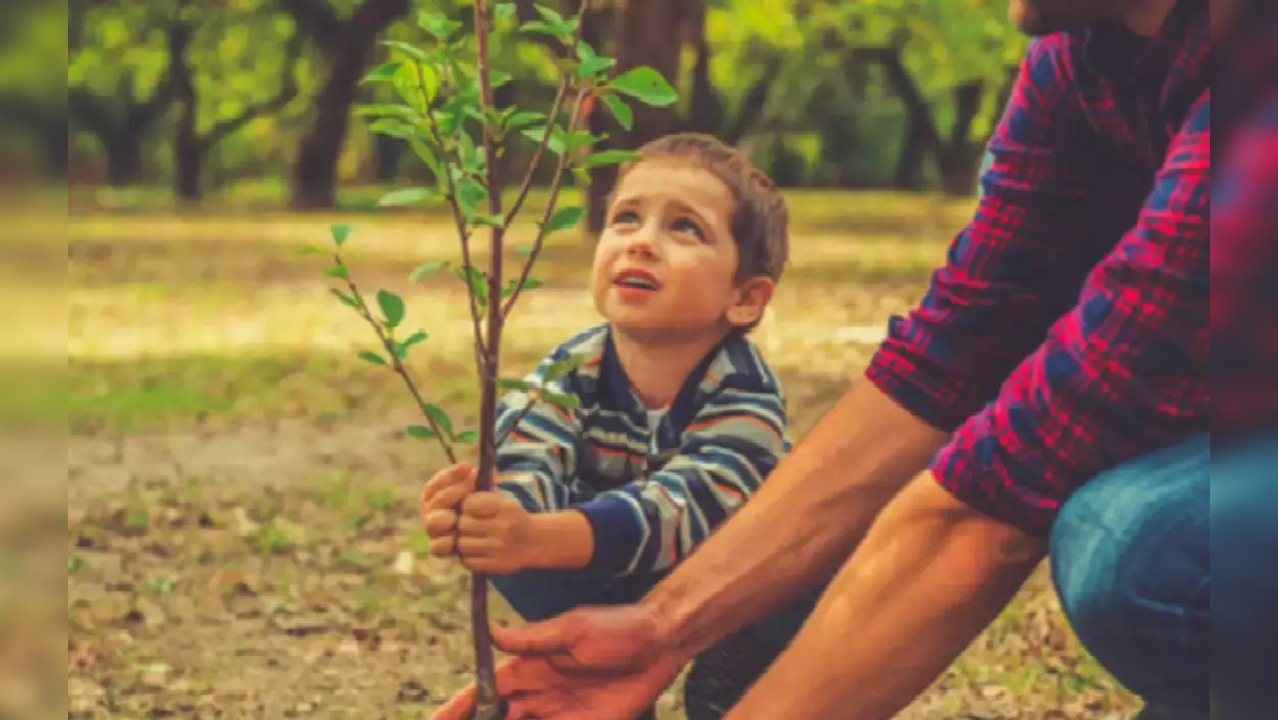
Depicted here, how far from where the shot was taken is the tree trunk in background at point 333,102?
27594 mm

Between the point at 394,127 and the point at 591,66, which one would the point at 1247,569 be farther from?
the point at 394,127

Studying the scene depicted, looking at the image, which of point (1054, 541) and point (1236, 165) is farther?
point (1054, 541)

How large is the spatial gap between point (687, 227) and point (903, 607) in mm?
824

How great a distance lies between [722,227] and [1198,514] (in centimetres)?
110

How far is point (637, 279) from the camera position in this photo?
261cm

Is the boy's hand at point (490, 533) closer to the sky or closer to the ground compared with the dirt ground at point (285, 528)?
closer to the sky

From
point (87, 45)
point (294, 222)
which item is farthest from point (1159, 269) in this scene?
point (87, 45)

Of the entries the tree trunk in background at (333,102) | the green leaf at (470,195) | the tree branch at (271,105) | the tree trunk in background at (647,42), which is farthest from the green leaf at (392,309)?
the tree branch at (271,105)

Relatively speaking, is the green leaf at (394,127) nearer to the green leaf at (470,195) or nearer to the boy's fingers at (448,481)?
the green leaf at (470,195)

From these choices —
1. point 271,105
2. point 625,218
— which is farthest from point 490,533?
point 271,105

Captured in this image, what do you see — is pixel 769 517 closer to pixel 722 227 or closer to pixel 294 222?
pixel 722 227

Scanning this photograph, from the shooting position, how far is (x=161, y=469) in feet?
19.9

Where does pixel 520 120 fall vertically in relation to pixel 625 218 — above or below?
above

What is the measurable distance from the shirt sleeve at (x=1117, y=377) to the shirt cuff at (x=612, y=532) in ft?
1.88
